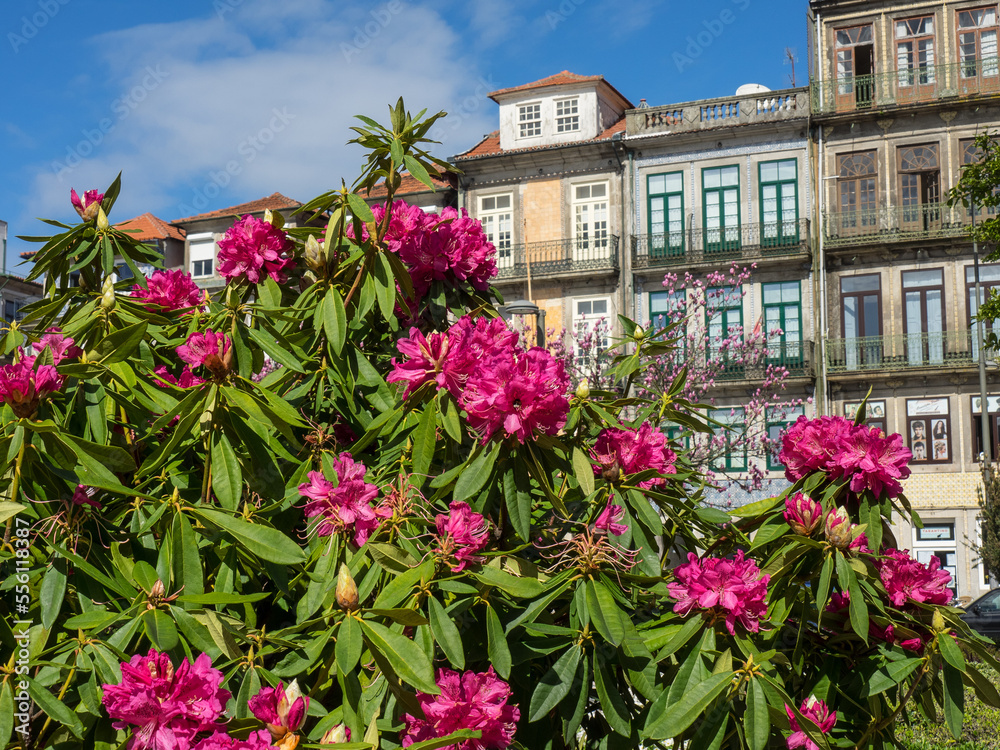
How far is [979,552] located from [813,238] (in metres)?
8.53

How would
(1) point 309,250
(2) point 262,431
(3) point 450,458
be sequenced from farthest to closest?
1. (1) point 309,250
2. (3) point 450,458
3. (2) point 262,431

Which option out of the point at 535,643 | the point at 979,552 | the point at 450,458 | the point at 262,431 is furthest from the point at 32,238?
the point at 979,552

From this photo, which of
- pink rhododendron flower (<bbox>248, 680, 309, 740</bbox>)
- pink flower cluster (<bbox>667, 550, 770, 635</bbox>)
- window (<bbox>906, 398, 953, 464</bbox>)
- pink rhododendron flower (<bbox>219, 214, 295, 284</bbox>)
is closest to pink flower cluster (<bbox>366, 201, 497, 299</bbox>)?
pink rhododendron flower (<bbox>219, 214, 295, 284</bbox>)

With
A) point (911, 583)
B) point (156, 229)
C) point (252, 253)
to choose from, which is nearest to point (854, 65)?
point (156, 229)

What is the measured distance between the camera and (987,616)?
53.9 ft

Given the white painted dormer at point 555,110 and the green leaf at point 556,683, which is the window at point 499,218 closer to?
the white painted dormer at point 555,110

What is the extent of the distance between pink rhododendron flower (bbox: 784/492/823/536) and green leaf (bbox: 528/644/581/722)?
2.01 feet

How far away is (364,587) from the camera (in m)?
2.08

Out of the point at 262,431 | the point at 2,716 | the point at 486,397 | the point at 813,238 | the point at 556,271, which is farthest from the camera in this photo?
the point at 556,271

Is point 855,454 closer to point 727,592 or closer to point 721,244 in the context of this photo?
point 727,592

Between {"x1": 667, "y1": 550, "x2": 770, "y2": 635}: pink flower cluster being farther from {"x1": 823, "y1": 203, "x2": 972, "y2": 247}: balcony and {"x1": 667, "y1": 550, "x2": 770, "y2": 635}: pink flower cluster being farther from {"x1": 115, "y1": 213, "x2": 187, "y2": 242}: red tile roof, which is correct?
{"x1": 115, "y1": 213, "x2": 187, "y2": 242}: red tile roof

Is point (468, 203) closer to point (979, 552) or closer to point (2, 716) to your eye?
point (979, 552)

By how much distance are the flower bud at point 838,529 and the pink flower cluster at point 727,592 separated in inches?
6.8

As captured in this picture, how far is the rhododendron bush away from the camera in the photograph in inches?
80.4
